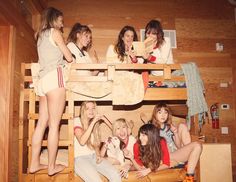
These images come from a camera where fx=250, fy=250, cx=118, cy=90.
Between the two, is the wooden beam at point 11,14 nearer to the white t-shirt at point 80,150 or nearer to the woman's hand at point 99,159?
the white t-shirt at point 80,150

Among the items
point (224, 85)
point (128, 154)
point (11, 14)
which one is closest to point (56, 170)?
point (128, 154)

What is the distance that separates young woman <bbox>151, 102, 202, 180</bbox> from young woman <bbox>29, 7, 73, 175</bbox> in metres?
1.19

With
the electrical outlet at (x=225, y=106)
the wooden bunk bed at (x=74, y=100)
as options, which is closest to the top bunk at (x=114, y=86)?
the wooden bunk bed at (x=74, y=100)

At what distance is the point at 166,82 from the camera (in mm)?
2676

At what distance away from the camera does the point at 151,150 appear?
8.50 ft

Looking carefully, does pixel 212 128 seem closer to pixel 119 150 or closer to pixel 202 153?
pixel 202 153

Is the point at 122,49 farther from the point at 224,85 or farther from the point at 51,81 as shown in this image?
the point at 224,85

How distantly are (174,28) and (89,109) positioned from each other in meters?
2.20

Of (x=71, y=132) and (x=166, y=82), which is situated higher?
(x=166, y=82)

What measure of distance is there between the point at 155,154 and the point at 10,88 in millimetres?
1628

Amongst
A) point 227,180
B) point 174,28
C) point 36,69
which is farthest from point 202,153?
point 174,28

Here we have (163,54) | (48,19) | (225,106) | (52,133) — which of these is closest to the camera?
(52,133)

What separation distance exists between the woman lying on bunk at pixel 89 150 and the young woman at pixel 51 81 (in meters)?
0.23

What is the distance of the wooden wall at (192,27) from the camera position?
4000 millimetres
